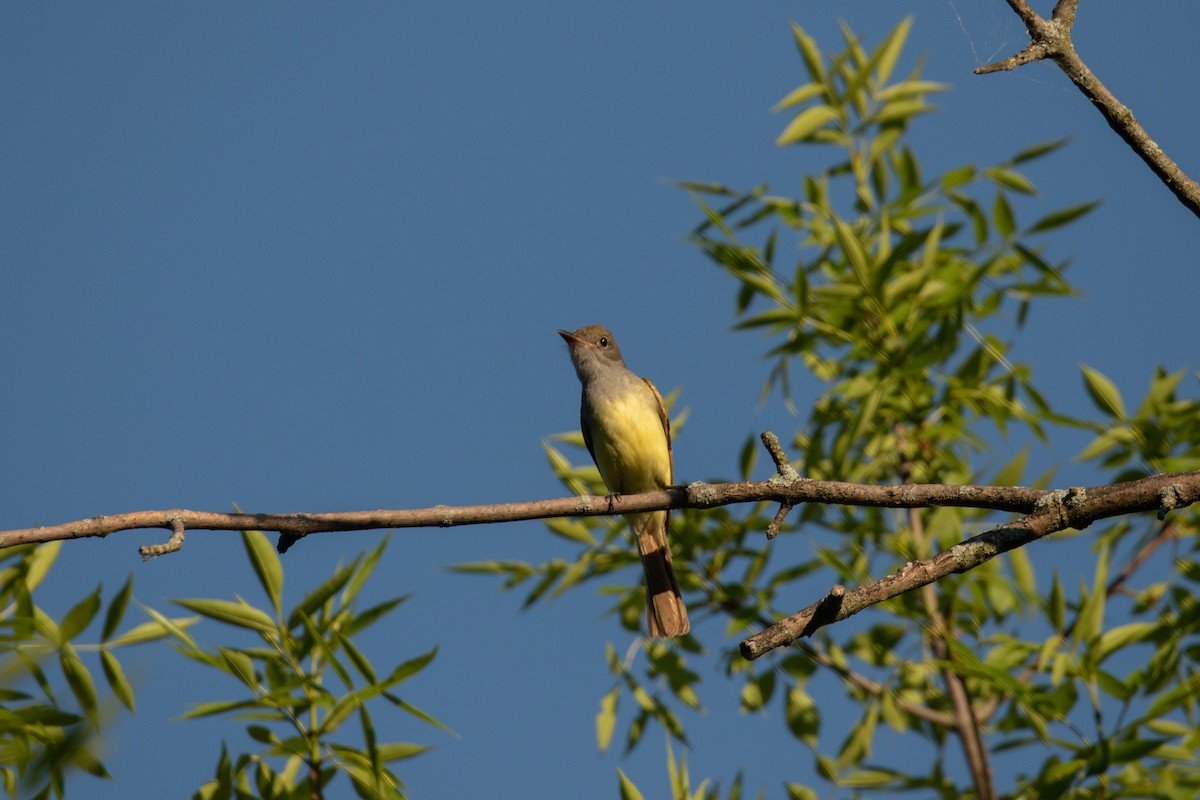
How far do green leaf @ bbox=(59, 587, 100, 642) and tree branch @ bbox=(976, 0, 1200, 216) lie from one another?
287 cm

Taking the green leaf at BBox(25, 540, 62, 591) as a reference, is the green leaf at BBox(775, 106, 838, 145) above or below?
above

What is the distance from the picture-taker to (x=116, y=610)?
388cm

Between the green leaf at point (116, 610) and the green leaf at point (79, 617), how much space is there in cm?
8

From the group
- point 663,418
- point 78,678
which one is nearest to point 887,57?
point 663,418

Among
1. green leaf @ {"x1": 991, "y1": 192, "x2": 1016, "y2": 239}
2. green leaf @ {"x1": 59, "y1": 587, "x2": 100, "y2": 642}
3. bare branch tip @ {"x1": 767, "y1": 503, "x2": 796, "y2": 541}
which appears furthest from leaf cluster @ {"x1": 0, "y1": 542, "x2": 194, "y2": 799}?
green leaf @ {"x1": 991, "y1": 192, "x2": 1016, "y2": 239}

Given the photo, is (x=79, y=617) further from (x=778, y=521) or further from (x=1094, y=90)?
(x=1094, y=90)

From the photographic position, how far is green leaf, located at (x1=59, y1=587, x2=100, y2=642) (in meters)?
3.76

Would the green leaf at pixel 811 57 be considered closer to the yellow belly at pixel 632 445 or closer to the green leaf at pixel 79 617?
the yellow belly at pixel 632 445

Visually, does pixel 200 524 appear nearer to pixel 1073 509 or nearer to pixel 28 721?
pixel 28 721

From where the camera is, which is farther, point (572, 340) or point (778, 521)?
point (572, 340)

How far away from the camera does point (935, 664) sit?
4.63 meters

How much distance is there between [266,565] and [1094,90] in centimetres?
273

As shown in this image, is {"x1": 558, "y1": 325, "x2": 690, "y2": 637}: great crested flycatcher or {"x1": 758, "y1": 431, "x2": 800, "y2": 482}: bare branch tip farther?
{"x1": 558, "y1": 325, "x2": 690, "y2": 637}: great crested flycatcher

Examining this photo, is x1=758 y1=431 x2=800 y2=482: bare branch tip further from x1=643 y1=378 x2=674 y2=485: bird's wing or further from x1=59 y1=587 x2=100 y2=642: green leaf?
x1=643 y1=378 x2=674 y2=485: bird's wing
